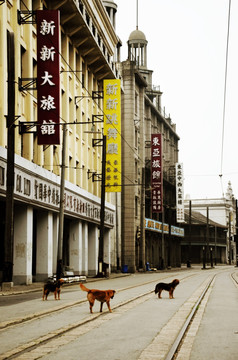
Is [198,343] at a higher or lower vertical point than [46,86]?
lower

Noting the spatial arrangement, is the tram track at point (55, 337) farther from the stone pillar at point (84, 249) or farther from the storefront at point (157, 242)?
the storefront at point (157, 242)

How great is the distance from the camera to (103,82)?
53.0m

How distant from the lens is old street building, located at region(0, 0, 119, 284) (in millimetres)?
31531

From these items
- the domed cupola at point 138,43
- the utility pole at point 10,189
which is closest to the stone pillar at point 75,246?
the utility pole at point 10,189

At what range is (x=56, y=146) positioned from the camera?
40250 millimetres

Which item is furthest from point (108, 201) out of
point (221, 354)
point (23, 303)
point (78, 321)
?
point (221, 354)

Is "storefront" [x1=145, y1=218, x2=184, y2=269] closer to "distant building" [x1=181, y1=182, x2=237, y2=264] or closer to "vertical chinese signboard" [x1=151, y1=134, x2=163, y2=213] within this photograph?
"vertical chinese signboard" [x1=151, y1=134, x2=163, y2=213]

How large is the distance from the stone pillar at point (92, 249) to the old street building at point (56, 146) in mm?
79

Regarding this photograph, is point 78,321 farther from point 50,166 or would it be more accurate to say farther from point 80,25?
point 80,25

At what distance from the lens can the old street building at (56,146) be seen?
103 feet

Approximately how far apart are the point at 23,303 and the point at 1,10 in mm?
15033

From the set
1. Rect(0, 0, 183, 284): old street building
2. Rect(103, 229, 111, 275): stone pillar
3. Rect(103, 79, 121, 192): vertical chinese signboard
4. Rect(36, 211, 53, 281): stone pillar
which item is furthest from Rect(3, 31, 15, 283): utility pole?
Rect(103, 229, 111, 275): stone pillar

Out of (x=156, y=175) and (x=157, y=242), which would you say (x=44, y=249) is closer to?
(x=156, y=175)

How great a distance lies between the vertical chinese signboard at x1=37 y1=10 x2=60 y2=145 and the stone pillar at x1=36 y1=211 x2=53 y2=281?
20.0 feet
